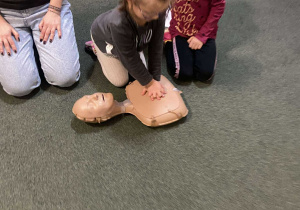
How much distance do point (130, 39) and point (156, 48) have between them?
0.45 feet

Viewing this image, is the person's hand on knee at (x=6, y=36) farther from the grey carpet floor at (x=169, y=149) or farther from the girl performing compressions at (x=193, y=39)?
the girl performing compressions at (x=193, y=39)

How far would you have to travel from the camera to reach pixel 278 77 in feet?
3.82

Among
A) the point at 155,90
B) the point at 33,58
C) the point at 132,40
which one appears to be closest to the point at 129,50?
the point at 132,40

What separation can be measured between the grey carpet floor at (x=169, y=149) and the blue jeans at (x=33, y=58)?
71mm

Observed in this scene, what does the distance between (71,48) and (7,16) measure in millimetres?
279

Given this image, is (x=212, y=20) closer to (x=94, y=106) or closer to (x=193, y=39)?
(x=193, y=39)

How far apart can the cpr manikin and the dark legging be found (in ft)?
0.54

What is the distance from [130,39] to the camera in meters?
0.83

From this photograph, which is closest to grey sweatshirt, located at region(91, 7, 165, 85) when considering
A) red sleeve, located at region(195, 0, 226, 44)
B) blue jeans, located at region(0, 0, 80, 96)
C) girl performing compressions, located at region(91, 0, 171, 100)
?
girl performing compressions, located at region(91, 0, 171, 100)

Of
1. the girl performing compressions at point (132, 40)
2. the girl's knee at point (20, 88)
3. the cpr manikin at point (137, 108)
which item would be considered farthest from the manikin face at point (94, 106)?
the girl's knee at point (20, 88)

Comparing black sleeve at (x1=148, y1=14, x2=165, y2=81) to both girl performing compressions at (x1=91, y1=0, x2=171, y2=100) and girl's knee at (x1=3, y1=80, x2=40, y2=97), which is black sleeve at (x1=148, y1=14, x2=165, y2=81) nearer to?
girl performing compressions at (x1=91, y1=0, x2=171, y2=100)

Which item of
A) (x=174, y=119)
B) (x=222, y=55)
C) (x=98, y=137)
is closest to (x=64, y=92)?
(x=98, y=137)

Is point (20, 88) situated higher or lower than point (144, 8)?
lower

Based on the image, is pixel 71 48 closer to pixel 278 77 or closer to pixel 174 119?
pixel 174 119
